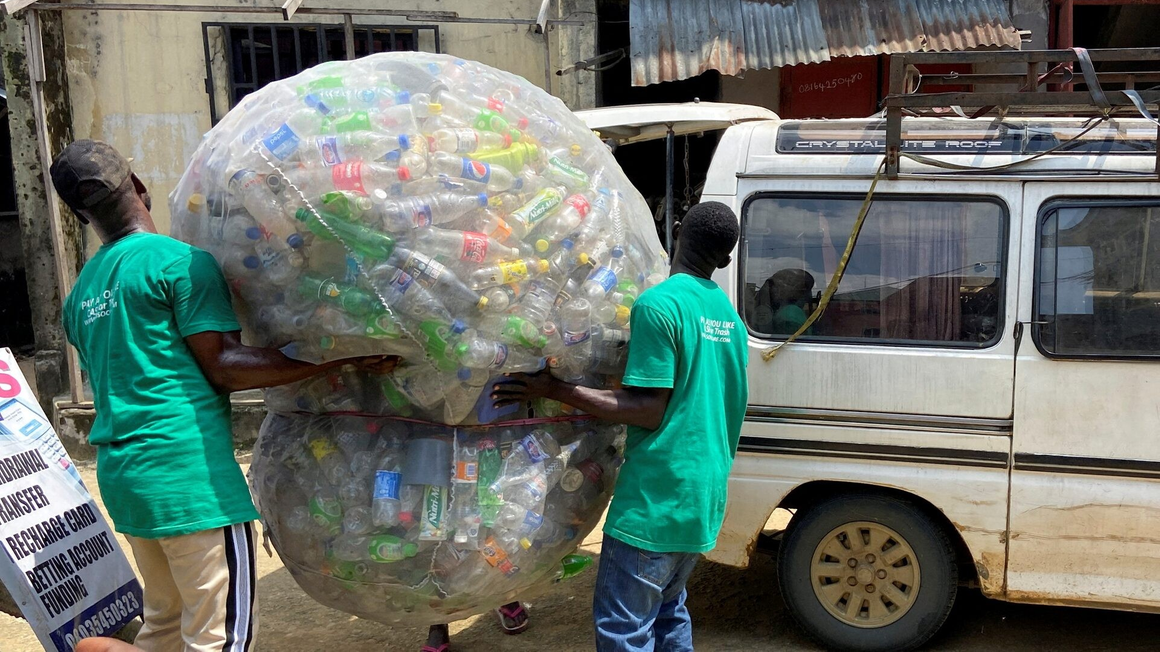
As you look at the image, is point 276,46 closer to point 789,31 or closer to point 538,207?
point 789,31

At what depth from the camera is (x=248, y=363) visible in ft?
8.86

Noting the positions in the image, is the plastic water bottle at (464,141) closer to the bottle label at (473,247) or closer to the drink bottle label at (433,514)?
the bottle label at (473,247)

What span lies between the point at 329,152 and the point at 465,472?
1037 millimetres

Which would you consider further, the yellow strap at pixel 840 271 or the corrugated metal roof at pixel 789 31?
the corrugated metal roof at pixel 789 31

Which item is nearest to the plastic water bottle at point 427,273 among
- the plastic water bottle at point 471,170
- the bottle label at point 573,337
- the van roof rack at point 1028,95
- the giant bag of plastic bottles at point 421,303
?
the giant bag of plastic bottles at point 421,303

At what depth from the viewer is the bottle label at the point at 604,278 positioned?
2.87m

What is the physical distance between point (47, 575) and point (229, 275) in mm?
1267

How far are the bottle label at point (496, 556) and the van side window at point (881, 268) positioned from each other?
4.89 feet

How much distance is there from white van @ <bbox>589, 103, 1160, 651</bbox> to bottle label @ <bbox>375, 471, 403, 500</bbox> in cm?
154

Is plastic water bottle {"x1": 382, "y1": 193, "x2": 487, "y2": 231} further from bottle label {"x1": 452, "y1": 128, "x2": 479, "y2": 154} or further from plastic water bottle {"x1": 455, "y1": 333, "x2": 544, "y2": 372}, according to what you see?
plastic water bottle {"x1": 455, "y1": 333, "x2": 544, "y2": 372}

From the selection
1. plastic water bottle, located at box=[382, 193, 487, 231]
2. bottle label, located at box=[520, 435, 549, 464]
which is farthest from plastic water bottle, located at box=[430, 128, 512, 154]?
bottle label, located at box=[520, 435, 549, 464]

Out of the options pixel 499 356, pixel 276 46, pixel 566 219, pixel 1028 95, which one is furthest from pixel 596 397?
pixel 276 46

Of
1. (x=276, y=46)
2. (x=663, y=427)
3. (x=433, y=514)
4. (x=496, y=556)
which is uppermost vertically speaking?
(x=276, y=46)

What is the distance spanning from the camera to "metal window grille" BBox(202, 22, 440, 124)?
7922 millimetres
